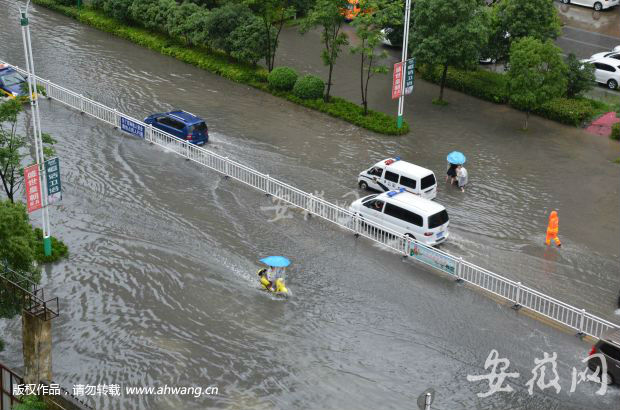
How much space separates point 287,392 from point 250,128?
17007 mm

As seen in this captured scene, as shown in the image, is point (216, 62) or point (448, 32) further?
point (216, 62)

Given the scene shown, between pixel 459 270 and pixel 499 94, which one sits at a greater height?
pixel 499 94

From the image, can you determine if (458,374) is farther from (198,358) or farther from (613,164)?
(613,164)

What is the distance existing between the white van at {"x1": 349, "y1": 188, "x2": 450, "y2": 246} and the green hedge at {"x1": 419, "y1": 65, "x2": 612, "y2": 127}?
11.5m

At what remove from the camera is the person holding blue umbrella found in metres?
31.5

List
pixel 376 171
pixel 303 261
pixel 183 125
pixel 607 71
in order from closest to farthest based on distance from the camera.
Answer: pixel 303 261, pixel 376 171, pixel 183 125, pixel 607 71

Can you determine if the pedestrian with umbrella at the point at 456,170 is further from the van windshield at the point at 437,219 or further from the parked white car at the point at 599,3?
the parked white car at the point at 599,3

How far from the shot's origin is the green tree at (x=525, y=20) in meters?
38.5

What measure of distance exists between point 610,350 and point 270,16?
79.4 feet

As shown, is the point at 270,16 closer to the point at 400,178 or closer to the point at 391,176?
the point at 391,176

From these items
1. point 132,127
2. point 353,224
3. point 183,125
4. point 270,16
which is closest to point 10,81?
point 132,127

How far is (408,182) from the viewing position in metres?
29.7

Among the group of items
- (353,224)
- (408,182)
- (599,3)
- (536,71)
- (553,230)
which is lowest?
(353,224)

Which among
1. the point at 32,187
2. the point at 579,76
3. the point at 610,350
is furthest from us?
the point at 579,76
